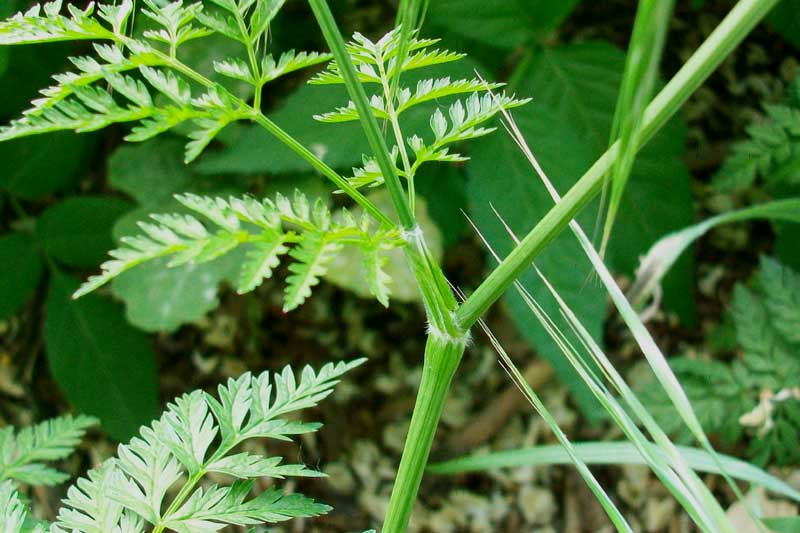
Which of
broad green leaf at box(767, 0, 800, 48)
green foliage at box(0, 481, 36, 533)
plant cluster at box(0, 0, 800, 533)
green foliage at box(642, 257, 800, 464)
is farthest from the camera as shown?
broad green leaf at box(767, 0, 800, 48)

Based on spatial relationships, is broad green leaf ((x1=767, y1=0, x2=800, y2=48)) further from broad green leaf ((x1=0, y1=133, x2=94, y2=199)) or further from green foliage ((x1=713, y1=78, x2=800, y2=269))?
broad green leaf ((x1=0, y1=133, x2=94, y2=199))

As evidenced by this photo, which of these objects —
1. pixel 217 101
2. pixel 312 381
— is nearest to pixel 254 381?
pixel 312 381

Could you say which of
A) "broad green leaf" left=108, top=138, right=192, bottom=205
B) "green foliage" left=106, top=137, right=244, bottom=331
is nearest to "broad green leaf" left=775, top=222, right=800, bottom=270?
"green foliage" left=106, top=137, right=244, bottom=331

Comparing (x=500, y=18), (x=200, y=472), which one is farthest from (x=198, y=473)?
(x=500, y=18)

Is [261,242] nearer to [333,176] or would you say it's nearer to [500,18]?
[333,176]

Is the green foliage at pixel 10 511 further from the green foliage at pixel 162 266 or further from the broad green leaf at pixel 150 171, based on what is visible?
the broad green leaf at pixel 150 171
